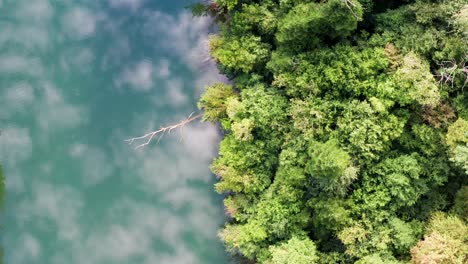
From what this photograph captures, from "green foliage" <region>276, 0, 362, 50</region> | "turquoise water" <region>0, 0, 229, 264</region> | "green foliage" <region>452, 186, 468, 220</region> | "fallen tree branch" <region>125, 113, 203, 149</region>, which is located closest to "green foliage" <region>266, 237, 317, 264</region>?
"green foliage" <region>452, 186, 468, 220</region>

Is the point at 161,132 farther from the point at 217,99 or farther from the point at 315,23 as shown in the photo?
the point at 315,23

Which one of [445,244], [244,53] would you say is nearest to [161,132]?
[244,53]

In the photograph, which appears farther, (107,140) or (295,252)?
(107,140)

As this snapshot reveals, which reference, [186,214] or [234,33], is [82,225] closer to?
[186,214]

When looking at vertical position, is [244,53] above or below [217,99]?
above

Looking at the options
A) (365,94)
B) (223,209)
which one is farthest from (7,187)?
(365,94)
